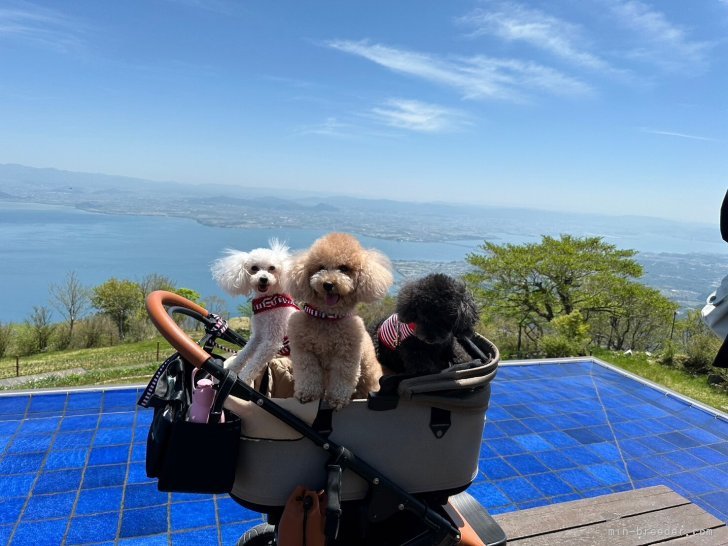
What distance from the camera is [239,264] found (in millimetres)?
1975

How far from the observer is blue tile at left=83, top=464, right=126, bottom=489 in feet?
10.2

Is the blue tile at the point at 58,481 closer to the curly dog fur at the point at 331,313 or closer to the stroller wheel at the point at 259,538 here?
the stroller wheel at the point at 259,538

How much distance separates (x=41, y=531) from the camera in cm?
262

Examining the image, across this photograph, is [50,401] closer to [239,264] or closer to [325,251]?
[239,264]

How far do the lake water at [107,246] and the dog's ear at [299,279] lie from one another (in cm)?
4002

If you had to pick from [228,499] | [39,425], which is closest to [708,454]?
[228,499]

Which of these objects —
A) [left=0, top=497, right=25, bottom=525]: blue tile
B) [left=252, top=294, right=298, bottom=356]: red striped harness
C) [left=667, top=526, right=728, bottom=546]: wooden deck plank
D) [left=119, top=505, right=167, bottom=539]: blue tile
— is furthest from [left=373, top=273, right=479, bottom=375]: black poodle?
[left=0, top=497, right=25, bottom=525]: blue tile

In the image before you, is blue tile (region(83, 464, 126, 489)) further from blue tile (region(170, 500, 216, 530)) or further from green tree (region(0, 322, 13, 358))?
green tree (region(0, 322, 13, 358))

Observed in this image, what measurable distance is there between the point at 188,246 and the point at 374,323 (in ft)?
333

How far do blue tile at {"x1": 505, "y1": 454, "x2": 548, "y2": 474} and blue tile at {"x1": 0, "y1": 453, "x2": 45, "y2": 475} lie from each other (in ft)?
12.3

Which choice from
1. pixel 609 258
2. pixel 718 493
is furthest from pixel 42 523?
pixel 609 258

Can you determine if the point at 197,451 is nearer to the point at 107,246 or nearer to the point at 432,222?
the point at 432,222

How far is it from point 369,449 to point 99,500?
2.44 meters

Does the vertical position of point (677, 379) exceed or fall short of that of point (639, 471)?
it falls short
